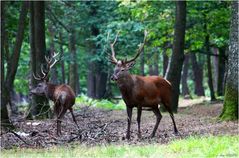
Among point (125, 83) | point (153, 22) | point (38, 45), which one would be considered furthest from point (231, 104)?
point (153, 22)

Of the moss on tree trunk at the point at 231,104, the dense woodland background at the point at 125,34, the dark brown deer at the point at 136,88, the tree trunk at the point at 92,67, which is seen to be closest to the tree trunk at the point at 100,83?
the dense woodland background at the point at 125,34

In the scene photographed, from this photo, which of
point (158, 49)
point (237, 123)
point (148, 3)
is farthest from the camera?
point (158, 49)

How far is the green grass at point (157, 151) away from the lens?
321 inches

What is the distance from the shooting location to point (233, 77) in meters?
14.3

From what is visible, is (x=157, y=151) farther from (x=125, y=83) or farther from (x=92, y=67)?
(x=92, y=67)

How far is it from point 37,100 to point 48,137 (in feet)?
24.1

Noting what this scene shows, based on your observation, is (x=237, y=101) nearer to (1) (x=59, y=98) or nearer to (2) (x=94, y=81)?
(1) (x=59, y=98)

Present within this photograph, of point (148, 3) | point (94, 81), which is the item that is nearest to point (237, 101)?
point (148, 3)

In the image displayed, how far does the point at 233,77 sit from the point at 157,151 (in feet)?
20.8

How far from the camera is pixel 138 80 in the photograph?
1177cm

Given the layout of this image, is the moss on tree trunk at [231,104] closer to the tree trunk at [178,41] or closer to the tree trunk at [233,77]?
the tree trunk at [233,77]

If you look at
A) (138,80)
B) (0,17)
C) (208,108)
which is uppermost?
(0,17)

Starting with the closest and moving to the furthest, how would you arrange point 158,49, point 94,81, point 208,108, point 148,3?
point 208,108
point 148,3
point 158,49
point 94,81

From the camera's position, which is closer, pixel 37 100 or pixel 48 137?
pixel 48 137
